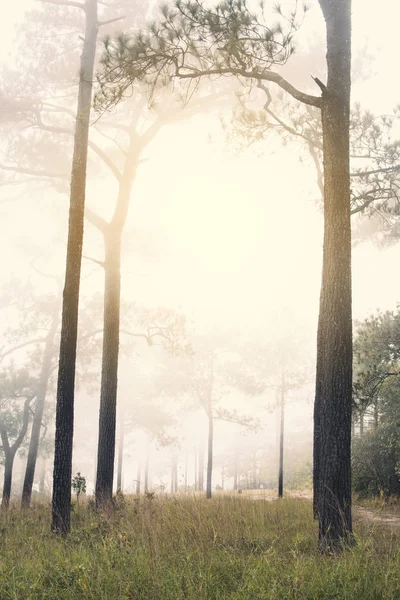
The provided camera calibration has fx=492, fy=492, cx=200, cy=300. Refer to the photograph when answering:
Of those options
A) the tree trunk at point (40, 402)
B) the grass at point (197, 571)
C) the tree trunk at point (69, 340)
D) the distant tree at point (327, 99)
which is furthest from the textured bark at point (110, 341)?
the tree trunk at point (40, 402)

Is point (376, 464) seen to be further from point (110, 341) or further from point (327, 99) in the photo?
point (327, 99)

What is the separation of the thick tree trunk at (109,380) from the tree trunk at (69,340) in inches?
78.6

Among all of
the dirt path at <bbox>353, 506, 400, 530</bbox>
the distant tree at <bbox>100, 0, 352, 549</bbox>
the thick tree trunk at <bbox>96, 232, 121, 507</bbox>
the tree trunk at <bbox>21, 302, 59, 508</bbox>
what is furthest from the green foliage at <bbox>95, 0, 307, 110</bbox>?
the tree trunk at <bbox>21, 302, 59, 508</bbox>

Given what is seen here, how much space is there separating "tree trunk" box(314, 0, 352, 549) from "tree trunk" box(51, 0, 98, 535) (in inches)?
130

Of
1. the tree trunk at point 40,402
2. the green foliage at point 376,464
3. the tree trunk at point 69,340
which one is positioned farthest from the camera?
the tree trunk at point 40,402

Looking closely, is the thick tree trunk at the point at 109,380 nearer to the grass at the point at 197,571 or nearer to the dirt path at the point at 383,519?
the grass at the point at 197,571

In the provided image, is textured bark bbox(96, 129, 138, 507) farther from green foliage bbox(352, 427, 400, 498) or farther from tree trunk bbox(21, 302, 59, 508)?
tree trunk bbox(21, 302, 59, 508)

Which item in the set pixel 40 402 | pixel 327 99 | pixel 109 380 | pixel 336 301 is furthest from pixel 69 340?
pixel 40 402

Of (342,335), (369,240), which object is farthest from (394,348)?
(342,335)

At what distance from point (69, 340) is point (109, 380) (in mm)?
2861

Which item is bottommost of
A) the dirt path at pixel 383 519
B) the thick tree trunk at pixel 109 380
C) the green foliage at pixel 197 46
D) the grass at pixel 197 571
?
the dirt path at pixel 383 519

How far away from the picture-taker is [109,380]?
10.1m

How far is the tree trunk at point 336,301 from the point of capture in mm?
5047

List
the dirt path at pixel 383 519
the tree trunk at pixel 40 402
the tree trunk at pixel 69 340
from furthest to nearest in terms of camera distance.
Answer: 1. the tree trunk at pixel 40 402
2. the dirt path at pixel 383 519
3. the tree trunk at pixel 69 340
